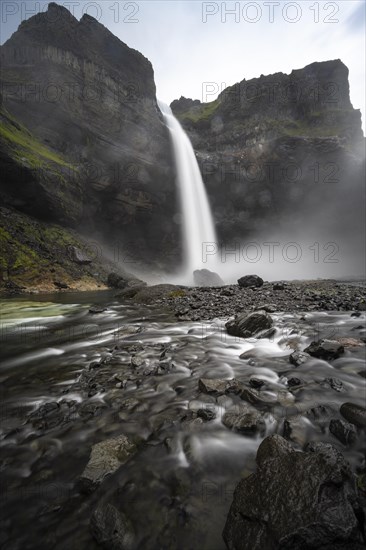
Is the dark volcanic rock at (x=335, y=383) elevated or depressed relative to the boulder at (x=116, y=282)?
depressed

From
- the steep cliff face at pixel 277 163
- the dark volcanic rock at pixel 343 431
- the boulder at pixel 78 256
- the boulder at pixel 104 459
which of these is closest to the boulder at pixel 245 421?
the dark volcanic rock at pixel 343 431

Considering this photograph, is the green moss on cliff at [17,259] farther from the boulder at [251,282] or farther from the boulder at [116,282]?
the boulder at [251,282]

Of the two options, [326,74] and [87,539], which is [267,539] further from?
[326,74]

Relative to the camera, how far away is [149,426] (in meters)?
3.60

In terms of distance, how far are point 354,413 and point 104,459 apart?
319 centimetres

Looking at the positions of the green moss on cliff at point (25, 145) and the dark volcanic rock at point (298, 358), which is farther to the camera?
the green moss on cliff at point (25, 145)

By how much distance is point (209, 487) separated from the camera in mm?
2574

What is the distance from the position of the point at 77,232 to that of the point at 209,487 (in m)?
41.6

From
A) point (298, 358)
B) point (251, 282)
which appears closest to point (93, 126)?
point (251, 282)

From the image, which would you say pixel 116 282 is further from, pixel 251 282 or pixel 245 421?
pixel 245 421

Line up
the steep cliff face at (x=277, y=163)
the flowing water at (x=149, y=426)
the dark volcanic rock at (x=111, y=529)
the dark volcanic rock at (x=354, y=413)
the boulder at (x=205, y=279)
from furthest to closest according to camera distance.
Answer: the steep cliff face at (x=277, y=163)
the boulder at (x=205, y=279)
the dark volcanic rock at (x=354, y=413)
the flowing water at (x=149, y=426)
the dark volcanic rock at (x=111, y=529)

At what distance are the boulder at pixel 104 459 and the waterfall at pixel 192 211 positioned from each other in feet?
161

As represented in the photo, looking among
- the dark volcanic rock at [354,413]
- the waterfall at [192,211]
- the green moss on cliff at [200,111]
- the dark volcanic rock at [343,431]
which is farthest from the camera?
the green moss on cliff at [200,111]

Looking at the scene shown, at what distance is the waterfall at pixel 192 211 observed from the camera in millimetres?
53844
